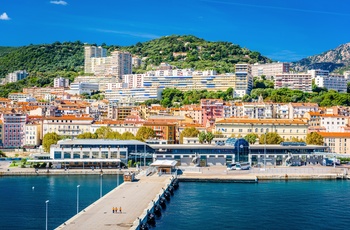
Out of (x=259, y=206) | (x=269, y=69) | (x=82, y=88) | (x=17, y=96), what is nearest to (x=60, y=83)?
(x=82, y=88)

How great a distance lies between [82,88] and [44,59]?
140ft

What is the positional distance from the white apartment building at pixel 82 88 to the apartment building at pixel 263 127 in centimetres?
6172

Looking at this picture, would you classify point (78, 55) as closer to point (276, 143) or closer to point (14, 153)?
point (14, 153)

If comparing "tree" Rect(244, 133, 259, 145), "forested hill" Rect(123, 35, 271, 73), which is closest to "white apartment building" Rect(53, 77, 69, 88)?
"forested hill" Rect(123, 35, 271, 73)

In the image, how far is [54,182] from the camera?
4769 centimetres

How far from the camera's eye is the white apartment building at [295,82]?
111062 mm

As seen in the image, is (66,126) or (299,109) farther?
(299,109)

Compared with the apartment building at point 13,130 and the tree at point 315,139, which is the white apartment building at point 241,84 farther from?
the apartment building at point 13,130

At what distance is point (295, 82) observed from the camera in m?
112

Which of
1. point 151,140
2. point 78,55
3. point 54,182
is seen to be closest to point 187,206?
point 54,182

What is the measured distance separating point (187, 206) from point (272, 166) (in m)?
22.2

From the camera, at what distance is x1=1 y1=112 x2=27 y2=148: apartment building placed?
76438mm

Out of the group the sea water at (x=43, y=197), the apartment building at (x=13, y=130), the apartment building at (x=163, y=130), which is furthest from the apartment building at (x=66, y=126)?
the sea water at (x=43, y=197)

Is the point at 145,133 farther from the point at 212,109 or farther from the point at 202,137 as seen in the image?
the point at 212,109
